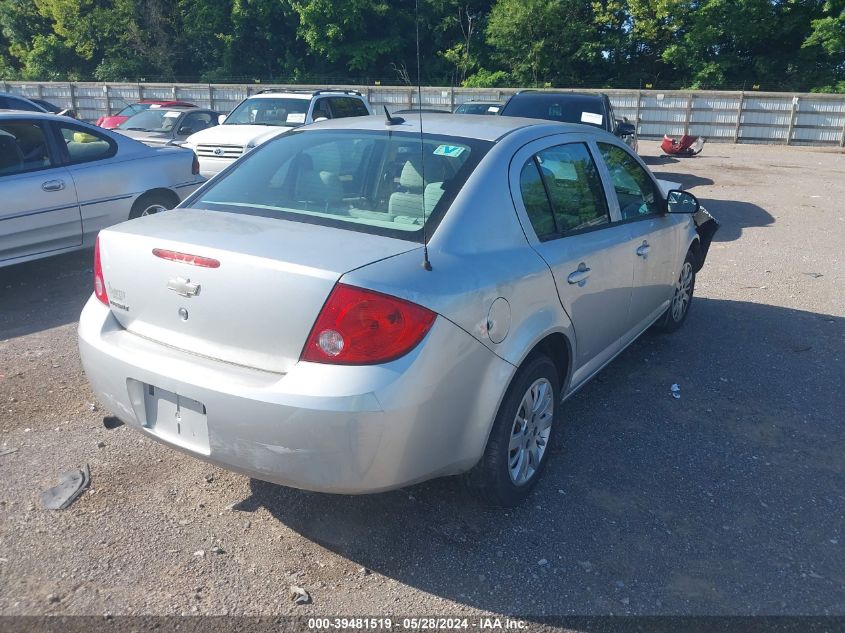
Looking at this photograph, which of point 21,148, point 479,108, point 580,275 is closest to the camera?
point 580,275

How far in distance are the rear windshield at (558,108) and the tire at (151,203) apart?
5.36m

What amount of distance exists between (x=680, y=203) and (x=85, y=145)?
5663 millimetres

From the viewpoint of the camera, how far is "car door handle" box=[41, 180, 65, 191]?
22.0ft

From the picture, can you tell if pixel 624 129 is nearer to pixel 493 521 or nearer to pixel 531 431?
pixel 531 431

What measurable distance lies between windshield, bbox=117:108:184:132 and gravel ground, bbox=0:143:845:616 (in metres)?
9.33

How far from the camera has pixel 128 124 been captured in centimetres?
1386

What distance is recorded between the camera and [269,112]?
484 inches

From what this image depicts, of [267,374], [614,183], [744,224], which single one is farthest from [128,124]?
[267,374]

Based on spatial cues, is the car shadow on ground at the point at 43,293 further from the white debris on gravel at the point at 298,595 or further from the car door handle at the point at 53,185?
the white debris on gravel at the point at 298,595

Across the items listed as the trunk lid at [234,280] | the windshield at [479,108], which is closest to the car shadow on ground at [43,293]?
the trunk lid at [234,280]

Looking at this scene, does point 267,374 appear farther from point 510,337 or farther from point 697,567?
point 697,567

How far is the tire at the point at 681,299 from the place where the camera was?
579 centimetres

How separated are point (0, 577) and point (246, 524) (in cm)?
98

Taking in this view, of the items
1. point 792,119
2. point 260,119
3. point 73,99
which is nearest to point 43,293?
point 260,119
